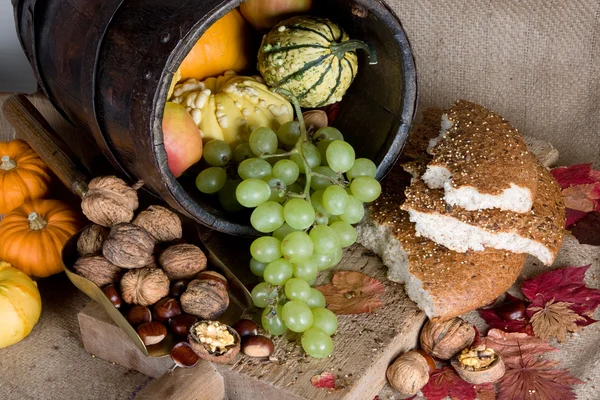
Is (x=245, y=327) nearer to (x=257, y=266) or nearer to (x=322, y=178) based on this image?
(x=257, y=266)

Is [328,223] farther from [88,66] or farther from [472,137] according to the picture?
[88,66]

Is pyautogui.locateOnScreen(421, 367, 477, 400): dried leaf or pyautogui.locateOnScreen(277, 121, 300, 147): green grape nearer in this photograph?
pyautogui.locateOnScreen(421, 367, 477, 400): dried leaf

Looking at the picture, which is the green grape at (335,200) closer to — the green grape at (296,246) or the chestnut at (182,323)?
the green grape at (296,246)

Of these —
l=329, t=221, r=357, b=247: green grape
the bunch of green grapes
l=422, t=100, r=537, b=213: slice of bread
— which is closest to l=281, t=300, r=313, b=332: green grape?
the bunch of green grapes

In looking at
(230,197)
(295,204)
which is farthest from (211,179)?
(295,204)

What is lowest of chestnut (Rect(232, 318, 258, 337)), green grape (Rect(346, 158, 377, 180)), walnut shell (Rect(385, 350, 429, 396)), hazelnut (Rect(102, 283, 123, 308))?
walnut shell (Rect(385, 350, 429, 396))

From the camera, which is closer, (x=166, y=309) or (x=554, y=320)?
(x=166, y=309)

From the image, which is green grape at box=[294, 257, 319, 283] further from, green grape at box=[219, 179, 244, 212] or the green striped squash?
the green striped squash
